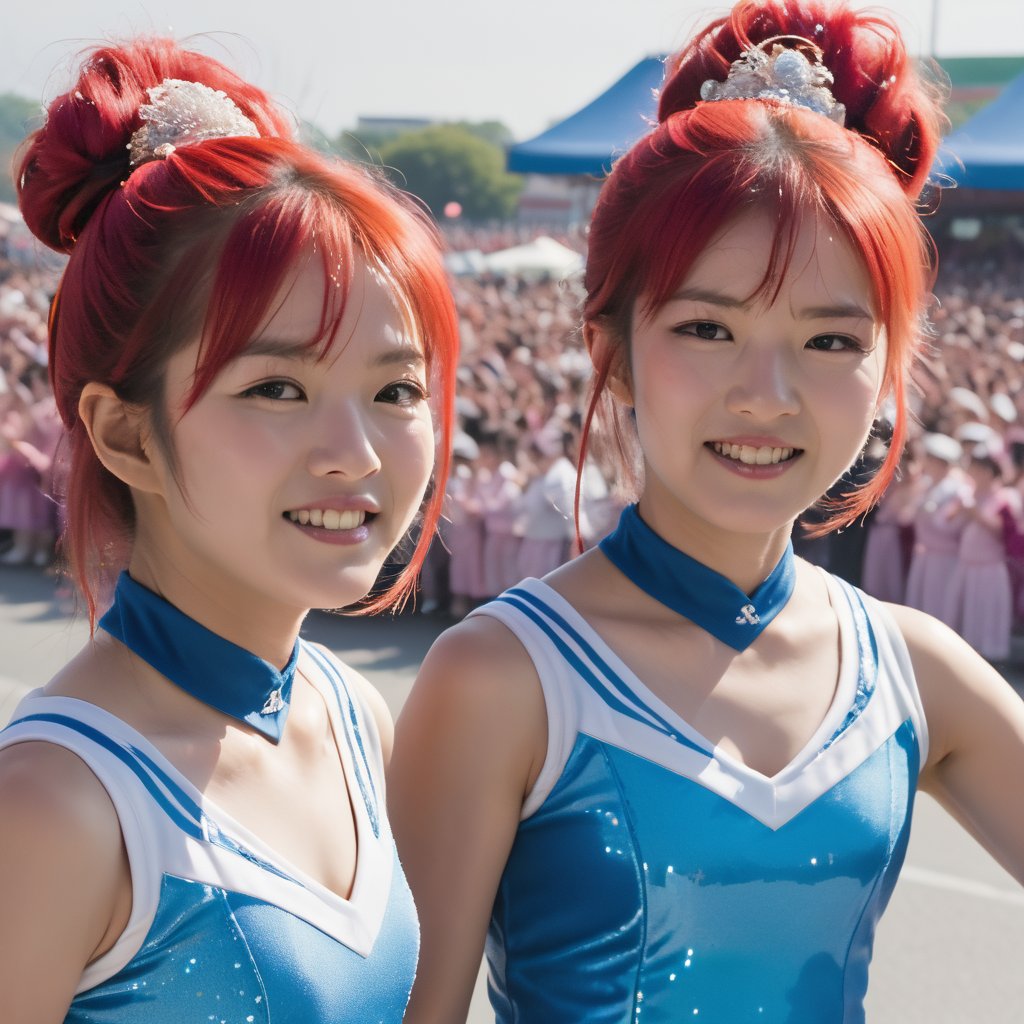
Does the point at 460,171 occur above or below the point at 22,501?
below

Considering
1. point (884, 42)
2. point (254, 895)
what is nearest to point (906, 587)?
point (884, 42)

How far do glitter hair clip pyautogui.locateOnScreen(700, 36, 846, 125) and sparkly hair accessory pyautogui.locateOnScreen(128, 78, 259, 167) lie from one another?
2.14 feet

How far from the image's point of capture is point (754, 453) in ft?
5.32

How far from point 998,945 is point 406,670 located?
11.3ft

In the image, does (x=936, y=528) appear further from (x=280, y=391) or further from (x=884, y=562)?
(x=280, y=391)

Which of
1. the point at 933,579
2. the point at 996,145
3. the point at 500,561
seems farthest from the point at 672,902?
the point at 996,145

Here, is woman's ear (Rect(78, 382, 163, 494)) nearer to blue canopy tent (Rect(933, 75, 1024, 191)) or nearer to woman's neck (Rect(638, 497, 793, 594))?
woman's neck (Rect(638, 497, 793, 594))

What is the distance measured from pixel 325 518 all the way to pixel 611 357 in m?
0.55

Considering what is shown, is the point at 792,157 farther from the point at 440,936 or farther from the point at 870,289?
the point at 440,936

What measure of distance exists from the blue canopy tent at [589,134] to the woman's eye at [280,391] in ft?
49.6

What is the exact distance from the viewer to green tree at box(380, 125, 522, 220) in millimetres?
76688

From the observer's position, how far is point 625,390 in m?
1.79

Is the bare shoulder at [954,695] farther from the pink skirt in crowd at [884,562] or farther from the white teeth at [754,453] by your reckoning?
the pink skirt in crowd at [884,562]

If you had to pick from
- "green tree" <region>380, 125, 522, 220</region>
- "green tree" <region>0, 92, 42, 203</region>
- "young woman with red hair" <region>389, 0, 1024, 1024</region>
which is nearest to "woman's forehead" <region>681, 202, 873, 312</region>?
"young woman with red hair" <region>389, 0, 1024, 1024</region>
